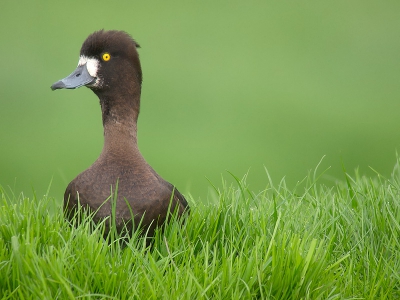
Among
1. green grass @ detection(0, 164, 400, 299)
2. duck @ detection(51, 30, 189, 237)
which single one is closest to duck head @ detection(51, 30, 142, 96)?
duck @ detection(51, 30, 189, 237)

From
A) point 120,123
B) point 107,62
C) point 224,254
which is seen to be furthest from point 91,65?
point 224,254

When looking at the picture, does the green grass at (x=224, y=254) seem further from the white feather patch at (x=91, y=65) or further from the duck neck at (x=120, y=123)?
the white feather patch at (x=91, y=65)

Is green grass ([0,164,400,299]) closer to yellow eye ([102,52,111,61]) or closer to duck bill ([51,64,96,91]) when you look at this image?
duck bill ([51,64,96,91])

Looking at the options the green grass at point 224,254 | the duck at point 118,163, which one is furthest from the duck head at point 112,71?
the green grass at point 224,254

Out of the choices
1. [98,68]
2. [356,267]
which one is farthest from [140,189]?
[356,267]

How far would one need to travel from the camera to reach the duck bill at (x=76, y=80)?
320cm

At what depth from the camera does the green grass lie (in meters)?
2.36

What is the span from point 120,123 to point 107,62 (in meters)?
0.30

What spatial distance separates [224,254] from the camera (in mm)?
2521

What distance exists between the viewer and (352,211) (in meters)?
3.18

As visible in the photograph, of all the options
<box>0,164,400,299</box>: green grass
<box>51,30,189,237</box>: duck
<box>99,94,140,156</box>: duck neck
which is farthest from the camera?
<box>99,94,140,156</box>: duck neck

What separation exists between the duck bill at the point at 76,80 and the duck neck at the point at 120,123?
12cm

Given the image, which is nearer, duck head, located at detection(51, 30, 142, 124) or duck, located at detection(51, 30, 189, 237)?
duck, located at detection(51, 30, 189, 237)

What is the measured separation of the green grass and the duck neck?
15.1 inches
